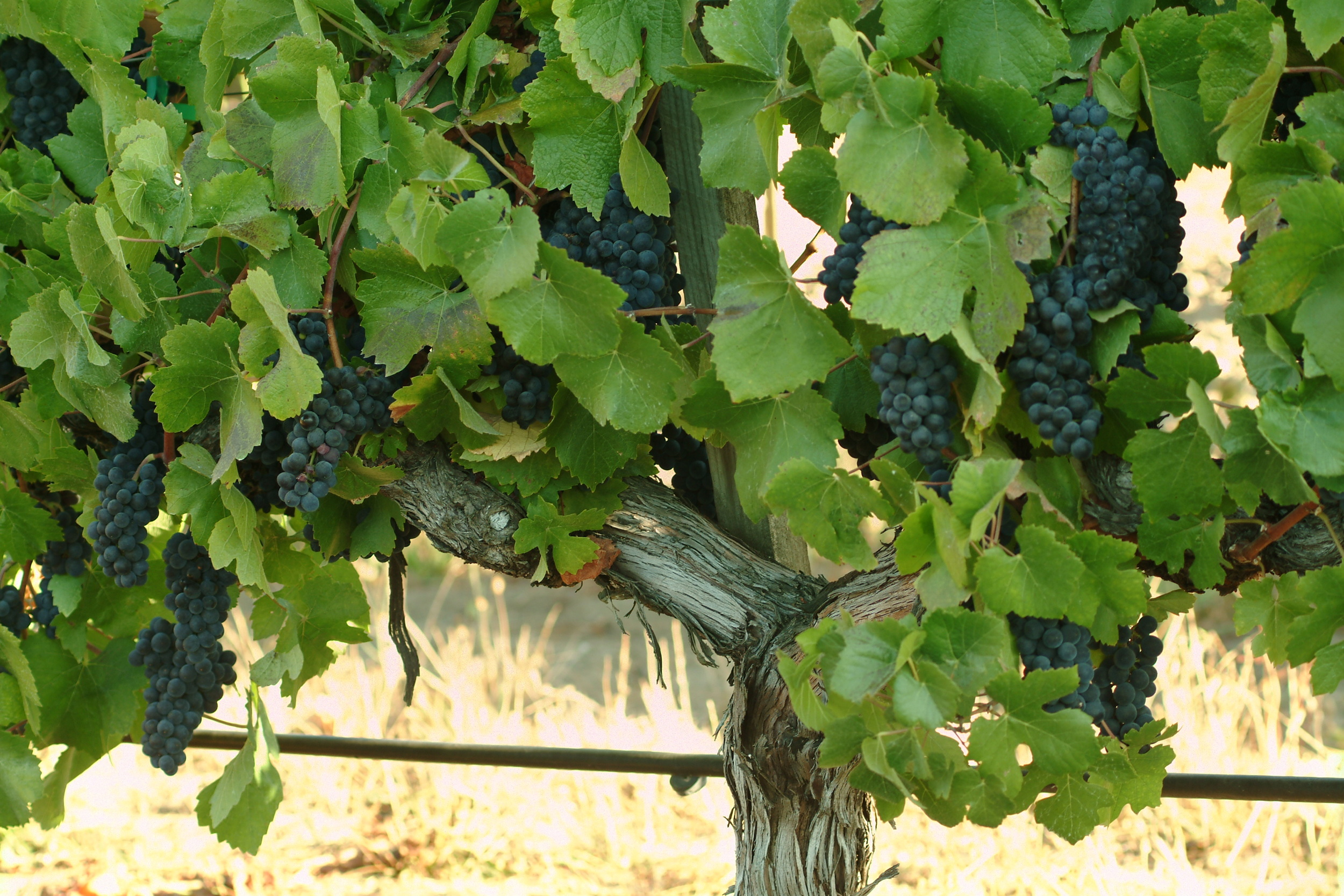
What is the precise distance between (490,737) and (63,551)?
219cm

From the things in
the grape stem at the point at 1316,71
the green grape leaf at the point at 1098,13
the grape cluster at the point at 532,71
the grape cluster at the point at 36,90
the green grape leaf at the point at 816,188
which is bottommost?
the green grape leaf at the point at 816,188

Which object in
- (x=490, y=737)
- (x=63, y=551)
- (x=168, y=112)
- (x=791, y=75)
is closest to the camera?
(x=791, y=75)

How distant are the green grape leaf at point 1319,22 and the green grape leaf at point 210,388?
2.52 ft

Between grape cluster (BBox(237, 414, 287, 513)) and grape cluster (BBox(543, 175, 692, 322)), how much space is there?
32 cm

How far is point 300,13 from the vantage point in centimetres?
93

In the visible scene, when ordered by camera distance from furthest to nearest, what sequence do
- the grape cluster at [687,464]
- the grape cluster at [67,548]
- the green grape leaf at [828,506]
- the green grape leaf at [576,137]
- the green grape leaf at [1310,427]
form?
the grape cluster at [67,548] < the grape cluster at [687,464] < the green grape leaf at [576,137] < the green grape leaf at [828,506] < the green grape leaf at [1310,427]

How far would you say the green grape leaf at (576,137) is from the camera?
0.88 metres

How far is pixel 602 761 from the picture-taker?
57.9 inches

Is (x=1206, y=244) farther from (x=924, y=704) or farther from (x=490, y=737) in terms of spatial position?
(x=924, y=704)

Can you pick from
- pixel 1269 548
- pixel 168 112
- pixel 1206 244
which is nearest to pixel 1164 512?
pixel 1269 548

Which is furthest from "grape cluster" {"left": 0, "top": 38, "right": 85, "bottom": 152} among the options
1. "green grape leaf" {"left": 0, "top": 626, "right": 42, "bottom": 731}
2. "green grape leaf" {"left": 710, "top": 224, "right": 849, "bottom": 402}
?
"green grape leaf" {"left": 710, "top": 224, "right": 849, "bottom": 402}

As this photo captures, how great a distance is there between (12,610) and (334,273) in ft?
2.13

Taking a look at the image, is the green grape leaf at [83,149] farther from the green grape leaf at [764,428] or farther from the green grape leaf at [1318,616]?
the green grape leaf at [1318,616]

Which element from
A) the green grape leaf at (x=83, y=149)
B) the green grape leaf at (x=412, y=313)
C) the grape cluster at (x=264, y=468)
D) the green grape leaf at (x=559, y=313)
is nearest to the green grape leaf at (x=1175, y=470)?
the green grape leaf at (x=559, y=313)
